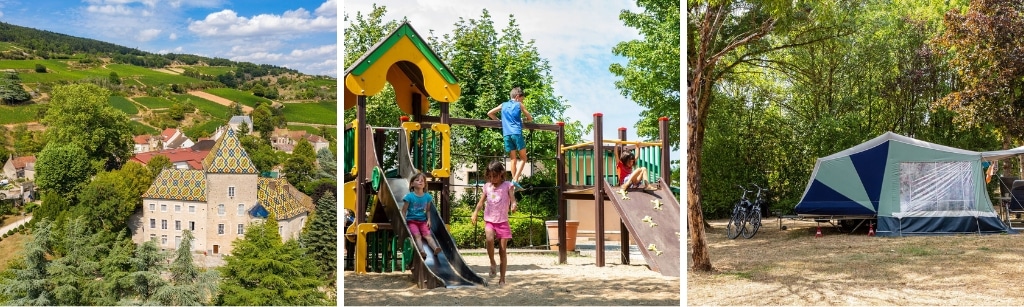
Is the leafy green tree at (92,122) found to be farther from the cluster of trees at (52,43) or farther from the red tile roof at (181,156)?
the cluster of trees at (52,43)

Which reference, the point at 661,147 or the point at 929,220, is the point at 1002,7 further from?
the point at 661,147

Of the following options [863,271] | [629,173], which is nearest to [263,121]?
[629,173]

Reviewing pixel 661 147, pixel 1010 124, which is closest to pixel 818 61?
pixel 1010 124

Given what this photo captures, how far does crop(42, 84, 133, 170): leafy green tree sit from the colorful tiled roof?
79 cm

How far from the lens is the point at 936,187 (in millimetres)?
10609

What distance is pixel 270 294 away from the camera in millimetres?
7562

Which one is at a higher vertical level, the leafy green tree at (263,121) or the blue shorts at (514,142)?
the leafy green tree at (263,121)

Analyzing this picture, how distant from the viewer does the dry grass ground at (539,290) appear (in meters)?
5.31

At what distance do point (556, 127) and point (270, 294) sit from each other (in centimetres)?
269

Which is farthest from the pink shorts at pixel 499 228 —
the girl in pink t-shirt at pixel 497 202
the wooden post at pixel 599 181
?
the wooden post at pixel 599 181

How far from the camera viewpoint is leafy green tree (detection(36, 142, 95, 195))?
7.54 m

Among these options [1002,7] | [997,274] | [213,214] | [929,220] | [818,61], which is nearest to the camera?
[997,274]

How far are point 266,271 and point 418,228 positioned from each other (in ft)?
Answer: 7.57

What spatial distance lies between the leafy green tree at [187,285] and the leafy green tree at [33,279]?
90 cm
